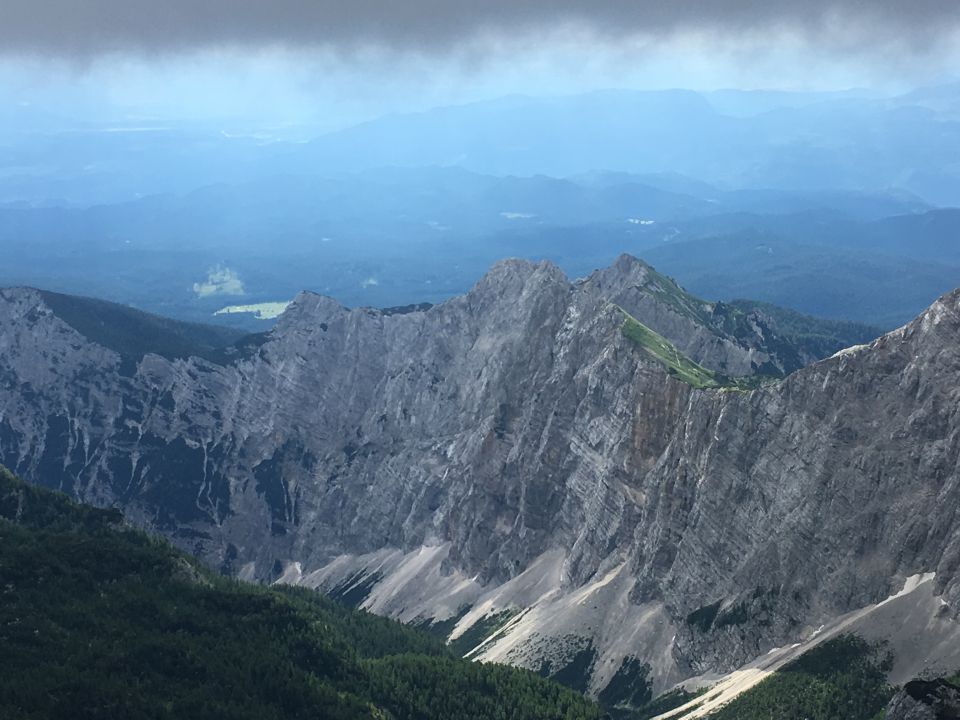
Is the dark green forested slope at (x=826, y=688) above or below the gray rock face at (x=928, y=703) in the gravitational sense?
below

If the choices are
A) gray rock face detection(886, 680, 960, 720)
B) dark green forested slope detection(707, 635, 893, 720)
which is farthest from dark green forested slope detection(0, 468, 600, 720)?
gray rock face detection(886, 680, 960, 720)

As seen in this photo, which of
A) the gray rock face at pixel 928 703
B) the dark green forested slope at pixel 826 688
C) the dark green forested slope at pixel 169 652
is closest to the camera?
the gray rock face at pixel 928 703

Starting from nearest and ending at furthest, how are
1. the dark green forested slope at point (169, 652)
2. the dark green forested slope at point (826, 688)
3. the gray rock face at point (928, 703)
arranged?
the gray rock face at point (928, 703) < the dark green forested slope at point (169, 652) < the dark green forested slope at point (826, 688)

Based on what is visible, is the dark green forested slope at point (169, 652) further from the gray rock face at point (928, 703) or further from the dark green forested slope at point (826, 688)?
the gray rock face at point (928, 703)

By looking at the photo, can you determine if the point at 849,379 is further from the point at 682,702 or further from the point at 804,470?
the point at 682,702

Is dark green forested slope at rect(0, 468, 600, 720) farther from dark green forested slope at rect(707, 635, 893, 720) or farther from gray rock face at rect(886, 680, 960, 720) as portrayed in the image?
gray rock face at rect(886, 680, 960, 720)

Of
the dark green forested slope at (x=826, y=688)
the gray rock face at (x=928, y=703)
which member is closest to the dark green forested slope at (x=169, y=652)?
the dark green forested slope at (x=826, y=688)

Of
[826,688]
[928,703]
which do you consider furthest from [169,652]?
[928,703]
